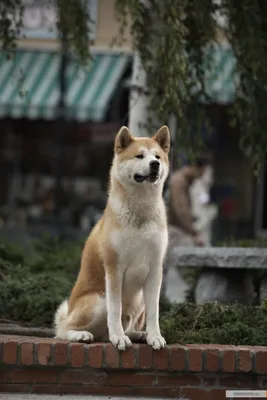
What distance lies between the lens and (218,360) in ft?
19.7

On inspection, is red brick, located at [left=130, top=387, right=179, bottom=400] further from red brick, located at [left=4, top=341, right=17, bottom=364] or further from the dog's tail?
red brick, located at [left=4, top=341, right=17, bottom=364]

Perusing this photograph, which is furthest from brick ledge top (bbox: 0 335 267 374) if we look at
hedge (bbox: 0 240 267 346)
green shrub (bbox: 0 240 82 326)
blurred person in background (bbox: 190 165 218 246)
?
blurred person in background (bbox: 190 165 218 246)

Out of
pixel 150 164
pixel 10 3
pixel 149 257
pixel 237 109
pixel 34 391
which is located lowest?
pixel 34 391

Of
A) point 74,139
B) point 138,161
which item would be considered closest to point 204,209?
point 74,139

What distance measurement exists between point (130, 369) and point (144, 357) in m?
0.12

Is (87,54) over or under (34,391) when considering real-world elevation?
over

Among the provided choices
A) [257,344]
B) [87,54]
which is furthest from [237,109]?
[257,344]

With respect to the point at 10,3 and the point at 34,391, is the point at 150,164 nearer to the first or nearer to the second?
the point at 34,391

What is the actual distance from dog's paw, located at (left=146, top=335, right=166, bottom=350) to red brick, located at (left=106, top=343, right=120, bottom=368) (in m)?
0.21

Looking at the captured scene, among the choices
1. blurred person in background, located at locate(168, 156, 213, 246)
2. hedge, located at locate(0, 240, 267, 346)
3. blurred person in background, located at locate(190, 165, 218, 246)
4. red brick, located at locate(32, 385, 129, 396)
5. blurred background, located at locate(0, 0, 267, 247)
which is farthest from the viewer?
blurred background, located at locate(0, 0, 267, 247)

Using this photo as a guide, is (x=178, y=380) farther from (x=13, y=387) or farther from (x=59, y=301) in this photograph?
(x=59, y=301)

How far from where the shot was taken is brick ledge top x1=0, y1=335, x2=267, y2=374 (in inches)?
236

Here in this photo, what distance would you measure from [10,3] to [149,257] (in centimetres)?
424

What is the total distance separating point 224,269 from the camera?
8875mm
